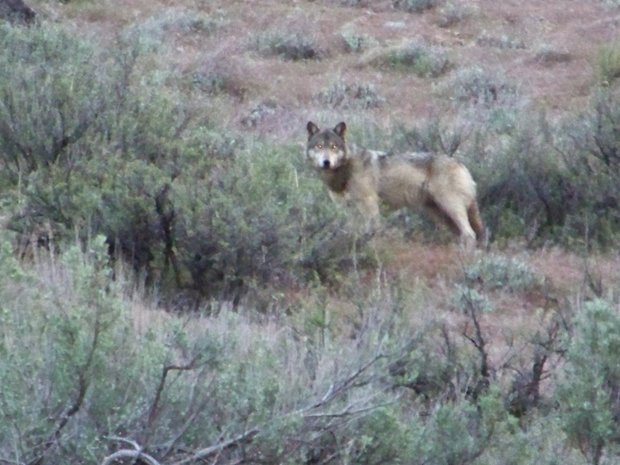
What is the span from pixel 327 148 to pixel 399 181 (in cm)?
72

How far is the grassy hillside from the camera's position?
5652 mm

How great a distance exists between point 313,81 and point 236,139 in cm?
863

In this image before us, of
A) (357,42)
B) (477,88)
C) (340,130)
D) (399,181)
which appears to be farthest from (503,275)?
(357,42)

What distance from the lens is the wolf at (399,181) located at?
40.7ft

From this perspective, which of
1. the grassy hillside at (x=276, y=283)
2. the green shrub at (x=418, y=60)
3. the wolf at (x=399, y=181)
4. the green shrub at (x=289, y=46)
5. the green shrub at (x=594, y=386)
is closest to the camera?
the grassy hillside at (x=276, y=283)

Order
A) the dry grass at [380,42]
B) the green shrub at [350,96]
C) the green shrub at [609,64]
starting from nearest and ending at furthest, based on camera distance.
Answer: the green shrub at [350,96]
the dry grass at [380,42]
the green shrub at [609,64]

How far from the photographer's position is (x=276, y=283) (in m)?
10.0

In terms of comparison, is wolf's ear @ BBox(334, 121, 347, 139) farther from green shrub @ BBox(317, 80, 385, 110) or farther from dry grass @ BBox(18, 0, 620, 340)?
green shrub @ BBox(317, 80, 385, 110)

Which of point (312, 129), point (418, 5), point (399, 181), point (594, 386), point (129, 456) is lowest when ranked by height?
point (418, 5)

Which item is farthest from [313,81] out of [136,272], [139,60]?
[136,272]

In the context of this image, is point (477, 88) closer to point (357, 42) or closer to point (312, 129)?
point (357, 42)

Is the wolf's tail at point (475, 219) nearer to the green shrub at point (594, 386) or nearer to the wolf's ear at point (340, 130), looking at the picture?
the wolf's ear at point (340, 130)

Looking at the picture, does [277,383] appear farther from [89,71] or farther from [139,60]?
[139,60]

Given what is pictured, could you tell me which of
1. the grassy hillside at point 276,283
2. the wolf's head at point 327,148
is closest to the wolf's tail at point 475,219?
the grassy hillside at point 276,283
